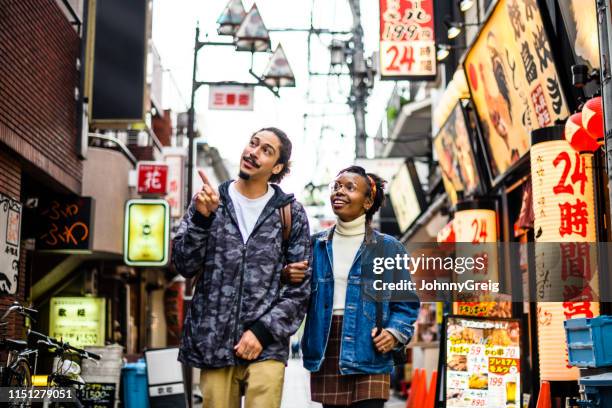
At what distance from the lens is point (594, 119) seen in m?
8.10

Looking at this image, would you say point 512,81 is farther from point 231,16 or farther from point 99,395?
point 99,395

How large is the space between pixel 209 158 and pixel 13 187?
3935cm

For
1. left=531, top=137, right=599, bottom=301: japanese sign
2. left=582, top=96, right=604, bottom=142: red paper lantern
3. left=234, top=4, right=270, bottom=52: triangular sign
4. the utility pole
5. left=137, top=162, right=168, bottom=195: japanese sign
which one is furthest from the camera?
the utility pole

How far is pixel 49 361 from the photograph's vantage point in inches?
714

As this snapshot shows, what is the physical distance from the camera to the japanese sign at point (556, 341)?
363 inches

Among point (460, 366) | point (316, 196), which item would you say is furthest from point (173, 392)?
point (316, 196)

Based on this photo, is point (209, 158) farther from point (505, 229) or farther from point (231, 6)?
point (505, 229)

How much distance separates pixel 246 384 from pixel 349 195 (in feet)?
4.99

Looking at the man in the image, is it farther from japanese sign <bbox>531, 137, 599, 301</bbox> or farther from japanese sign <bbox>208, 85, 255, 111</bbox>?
japanese sign <bbox>208, 85, 255, 111</bbox>

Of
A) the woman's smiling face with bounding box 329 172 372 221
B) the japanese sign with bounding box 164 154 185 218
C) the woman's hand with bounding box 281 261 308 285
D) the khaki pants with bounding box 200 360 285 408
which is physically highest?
the japanese sign with bounding box 164 154 185 218

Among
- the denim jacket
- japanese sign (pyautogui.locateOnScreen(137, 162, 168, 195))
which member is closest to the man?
the denim jacket

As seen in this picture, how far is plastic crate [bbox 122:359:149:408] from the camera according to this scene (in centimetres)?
1244

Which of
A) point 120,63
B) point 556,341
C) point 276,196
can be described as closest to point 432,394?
point 556,341

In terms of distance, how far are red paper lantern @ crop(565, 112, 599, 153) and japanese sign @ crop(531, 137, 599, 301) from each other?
569mm
